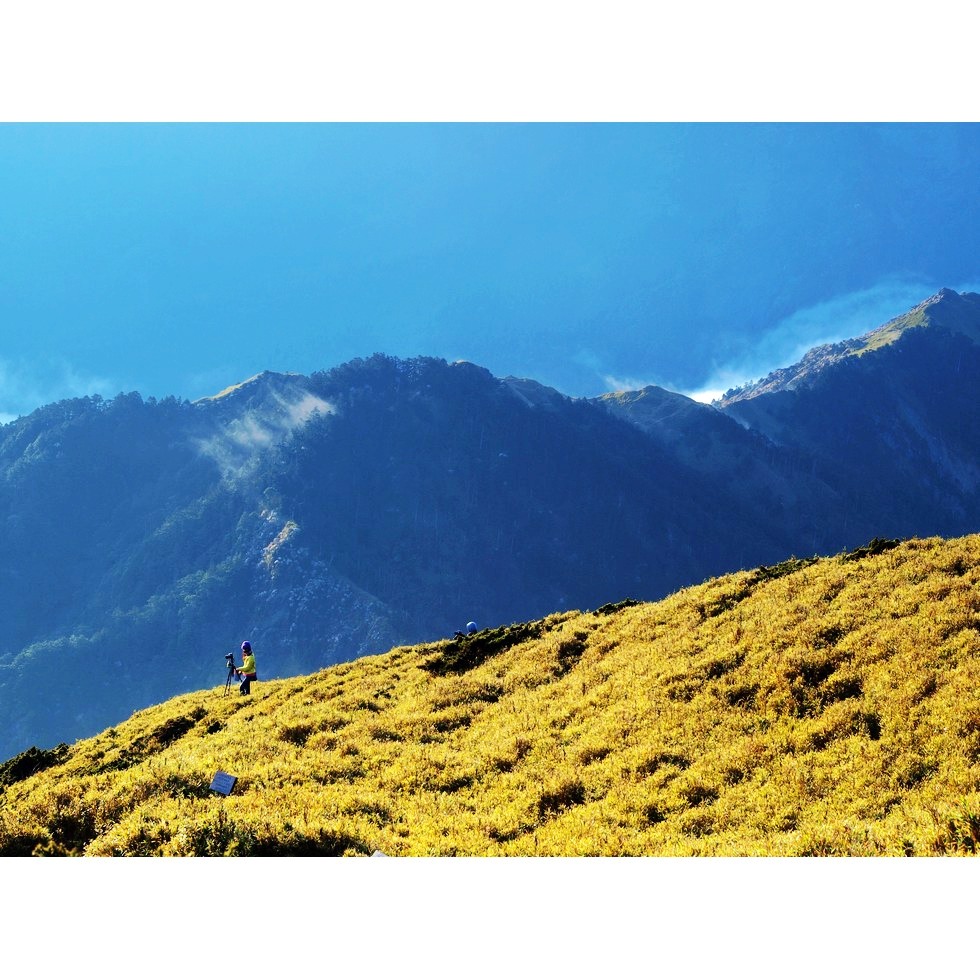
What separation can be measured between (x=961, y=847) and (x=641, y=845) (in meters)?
4.30

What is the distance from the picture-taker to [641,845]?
10.1 meters

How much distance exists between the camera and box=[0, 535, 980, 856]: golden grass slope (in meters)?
10.3

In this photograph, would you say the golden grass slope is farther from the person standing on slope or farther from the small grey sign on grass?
the person standing on slope

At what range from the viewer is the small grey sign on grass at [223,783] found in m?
13.2

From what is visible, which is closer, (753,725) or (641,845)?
(641,845)

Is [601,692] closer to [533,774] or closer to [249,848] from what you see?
[533,774]

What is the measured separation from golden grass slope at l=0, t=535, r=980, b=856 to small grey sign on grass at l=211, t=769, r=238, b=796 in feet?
1.04

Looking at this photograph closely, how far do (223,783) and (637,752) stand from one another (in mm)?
8833

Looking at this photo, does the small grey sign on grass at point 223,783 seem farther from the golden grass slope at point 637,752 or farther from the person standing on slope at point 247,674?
the person standing on slope at point 247,674

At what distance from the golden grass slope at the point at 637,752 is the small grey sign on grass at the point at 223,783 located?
32cm

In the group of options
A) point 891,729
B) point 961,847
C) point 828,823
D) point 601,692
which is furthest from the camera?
point 601,692

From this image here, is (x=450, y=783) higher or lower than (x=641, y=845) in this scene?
higher
